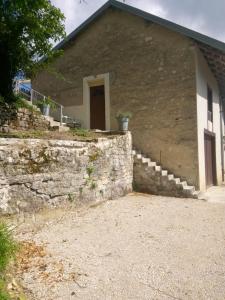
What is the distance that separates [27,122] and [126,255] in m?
5.65

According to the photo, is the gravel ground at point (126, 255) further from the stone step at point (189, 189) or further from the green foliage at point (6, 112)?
the green foliage at point (6, 112)

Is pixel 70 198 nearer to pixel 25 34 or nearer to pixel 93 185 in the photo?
pixel 93 185

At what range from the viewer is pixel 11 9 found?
6645 mm

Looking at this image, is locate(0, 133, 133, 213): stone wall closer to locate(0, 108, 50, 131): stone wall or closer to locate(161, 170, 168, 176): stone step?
locate(161, 170, 168, 176): stone step

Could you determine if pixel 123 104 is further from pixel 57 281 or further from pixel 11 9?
pixel 57 281

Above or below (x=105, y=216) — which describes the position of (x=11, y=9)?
above

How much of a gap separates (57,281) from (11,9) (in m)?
5.93

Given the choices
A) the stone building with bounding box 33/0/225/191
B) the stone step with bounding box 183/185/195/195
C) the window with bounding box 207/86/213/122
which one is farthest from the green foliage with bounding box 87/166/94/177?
the window with bounding box 207/86/213/122

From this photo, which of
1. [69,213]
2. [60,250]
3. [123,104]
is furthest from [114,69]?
[60,250]

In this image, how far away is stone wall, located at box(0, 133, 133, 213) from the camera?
5270 mm

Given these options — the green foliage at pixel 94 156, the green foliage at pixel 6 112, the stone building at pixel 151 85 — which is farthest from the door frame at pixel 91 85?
the green foliage at pixel 6 112

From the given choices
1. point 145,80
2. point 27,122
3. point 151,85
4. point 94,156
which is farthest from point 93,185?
point 145,80

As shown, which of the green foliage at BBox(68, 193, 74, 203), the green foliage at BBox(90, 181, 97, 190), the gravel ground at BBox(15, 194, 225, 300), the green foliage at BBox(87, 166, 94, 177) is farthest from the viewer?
the green foliage at BBox(90, 181, 97, 190)

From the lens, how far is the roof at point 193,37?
964cm
